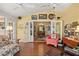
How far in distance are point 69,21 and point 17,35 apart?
1.04 meters

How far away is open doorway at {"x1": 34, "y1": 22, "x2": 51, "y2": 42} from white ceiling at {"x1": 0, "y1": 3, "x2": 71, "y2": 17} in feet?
0.97

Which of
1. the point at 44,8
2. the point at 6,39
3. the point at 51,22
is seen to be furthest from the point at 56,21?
the point at 6,39

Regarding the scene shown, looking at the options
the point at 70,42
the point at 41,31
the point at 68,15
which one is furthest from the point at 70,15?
the point at 41,31

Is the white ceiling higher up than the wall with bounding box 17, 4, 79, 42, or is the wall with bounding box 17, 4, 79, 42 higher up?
the white ceiling

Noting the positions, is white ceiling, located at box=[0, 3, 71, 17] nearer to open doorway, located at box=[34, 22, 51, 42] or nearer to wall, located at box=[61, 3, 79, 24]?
wall, located at box=[61, 3, 79, 24]

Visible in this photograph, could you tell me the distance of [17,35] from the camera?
3.17 metres

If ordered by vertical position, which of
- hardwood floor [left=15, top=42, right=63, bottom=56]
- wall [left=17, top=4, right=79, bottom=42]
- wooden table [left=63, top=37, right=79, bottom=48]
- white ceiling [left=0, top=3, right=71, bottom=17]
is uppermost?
white ceiling [left=0, top=3, right=71, bottom=17]

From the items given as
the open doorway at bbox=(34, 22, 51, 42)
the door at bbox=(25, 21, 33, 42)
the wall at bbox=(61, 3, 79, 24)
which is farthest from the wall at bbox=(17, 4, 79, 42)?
the open doorway at bbox=(34, 22, 51, 42)

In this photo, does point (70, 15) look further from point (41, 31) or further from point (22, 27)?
point (22, 27)

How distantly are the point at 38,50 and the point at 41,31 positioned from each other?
0.38 meters

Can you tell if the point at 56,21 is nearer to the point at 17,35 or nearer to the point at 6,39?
the point at 17,35

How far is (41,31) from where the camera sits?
10.5 feet

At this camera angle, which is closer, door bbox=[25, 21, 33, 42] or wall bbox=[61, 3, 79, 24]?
wall bbox=[61, 3, 79, 24]

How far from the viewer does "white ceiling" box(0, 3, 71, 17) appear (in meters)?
3.06
